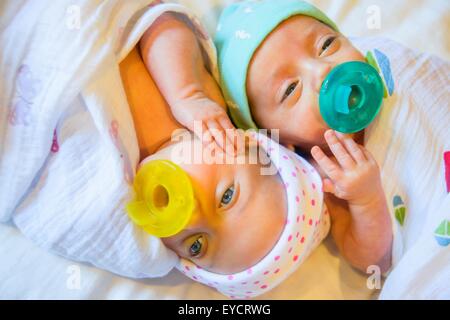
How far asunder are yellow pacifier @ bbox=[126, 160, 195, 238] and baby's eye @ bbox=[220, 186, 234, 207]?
Result: 0.20 feet

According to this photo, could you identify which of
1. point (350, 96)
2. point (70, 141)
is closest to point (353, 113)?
point (350, 96)

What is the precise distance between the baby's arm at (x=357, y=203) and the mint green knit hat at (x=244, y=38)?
0.18 metres

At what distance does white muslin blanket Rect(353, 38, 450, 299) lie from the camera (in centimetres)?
72

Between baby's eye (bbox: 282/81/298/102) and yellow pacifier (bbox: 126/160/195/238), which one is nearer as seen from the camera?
yellow pacifier (bbox: 126/160/195/238)

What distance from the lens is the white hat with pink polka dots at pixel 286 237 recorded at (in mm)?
717

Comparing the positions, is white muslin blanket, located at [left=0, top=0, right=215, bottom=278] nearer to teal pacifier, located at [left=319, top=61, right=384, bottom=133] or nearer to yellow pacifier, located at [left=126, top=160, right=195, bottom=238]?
yellow pacifier, located at [left=126, top=160, right=195, bottom=238]

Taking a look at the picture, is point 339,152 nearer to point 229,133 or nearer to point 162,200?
point 229,133

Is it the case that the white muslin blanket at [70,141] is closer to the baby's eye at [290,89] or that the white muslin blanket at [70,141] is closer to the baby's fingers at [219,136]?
the baby's fingers at [219,136]

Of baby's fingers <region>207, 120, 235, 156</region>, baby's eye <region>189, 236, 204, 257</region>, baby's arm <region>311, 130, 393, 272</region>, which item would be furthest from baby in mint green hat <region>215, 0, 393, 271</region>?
baby's eye <region>189, 236, 204, 257</region>

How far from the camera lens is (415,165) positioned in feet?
2.53

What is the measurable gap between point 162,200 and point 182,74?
22 centimetres

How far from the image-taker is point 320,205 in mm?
767
